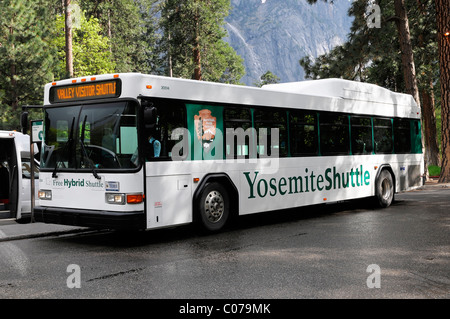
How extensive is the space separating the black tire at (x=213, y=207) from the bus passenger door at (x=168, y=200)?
28cm

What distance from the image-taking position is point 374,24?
80.5 feet

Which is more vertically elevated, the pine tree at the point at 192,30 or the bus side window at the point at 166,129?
the pine tree at the point at 192,30

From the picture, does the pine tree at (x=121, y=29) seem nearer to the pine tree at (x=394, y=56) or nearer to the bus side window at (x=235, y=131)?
the pine tree at (x=394, y=56)

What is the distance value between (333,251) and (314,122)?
15.5 feet

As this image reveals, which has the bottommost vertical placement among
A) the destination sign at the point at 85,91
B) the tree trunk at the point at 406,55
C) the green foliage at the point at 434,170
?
the green foliage at the point at 434,170

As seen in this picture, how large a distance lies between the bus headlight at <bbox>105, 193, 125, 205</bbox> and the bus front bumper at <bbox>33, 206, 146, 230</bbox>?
0.17 meters

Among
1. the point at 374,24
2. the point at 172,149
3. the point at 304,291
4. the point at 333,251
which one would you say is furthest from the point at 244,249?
the point at 374,24

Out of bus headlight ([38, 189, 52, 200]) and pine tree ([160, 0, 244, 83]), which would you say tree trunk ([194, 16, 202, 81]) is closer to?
pine tree ([160, 0, 244, 83])

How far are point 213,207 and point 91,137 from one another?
2538 millimetres

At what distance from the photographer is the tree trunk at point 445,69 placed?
21406mm

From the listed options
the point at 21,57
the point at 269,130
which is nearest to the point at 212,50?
the point at 21,57

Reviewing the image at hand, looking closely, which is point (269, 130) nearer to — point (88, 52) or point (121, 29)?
point (88, 52)

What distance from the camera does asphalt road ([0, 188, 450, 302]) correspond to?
18.9 feet

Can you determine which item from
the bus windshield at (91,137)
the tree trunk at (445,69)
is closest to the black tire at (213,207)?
the bus windshield at (91,137)
